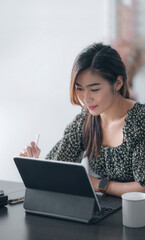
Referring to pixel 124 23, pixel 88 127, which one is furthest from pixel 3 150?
pixel 88 127

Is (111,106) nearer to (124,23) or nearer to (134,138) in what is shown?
(134,138)

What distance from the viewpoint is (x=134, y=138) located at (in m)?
1.68

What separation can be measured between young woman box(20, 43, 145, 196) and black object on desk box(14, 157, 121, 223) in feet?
0.98

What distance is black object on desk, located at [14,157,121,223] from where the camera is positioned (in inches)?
46.5

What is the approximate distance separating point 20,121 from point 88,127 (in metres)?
1.92

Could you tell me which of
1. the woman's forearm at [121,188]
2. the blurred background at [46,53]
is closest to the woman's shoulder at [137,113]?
the woman's forearm at [121,188]

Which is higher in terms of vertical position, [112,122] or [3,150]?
[112,122]

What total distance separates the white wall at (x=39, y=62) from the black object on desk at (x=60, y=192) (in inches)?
81.4

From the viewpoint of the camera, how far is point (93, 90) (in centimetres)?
162

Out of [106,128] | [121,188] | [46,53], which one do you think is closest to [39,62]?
[46,53]

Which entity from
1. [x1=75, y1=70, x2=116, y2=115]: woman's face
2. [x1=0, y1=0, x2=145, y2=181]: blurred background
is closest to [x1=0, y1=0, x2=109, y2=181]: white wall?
[x1=0, y1=0, x2=145, y2=181]: blurred background

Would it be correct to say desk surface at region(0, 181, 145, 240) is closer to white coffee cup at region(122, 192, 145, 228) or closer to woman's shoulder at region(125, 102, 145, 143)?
white coffee cup at region(122, 192, 145, 228)

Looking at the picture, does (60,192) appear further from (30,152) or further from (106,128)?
(106,128)

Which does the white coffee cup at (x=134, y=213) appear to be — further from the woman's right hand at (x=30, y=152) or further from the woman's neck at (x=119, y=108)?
the woman's neck at (x=119, y=108)
